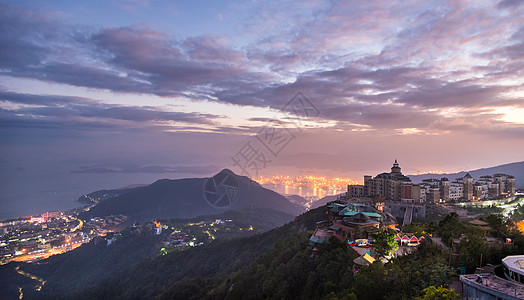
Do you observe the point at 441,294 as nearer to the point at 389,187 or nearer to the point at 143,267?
the point at 389,187

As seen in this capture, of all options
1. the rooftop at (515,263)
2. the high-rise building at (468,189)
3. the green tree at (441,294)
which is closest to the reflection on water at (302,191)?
the high-rise building at (468,189)

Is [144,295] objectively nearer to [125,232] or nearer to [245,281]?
[245,281]

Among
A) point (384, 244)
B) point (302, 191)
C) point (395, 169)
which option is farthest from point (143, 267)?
point (302, 191)

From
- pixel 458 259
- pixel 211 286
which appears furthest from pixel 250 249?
pixel 458 259

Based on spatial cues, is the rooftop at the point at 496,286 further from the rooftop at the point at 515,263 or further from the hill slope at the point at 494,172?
the hill slope at the point at 494,172

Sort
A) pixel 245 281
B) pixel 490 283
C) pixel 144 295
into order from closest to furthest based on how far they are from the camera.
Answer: pixel 490 283, pixel 245 281, pixel 144 295

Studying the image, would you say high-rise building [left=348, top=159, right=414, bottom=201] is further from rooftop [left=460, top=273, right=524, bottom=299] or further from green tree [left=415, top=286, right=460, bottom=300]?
green tree [left=415, top=286, right=460, bottom=300]

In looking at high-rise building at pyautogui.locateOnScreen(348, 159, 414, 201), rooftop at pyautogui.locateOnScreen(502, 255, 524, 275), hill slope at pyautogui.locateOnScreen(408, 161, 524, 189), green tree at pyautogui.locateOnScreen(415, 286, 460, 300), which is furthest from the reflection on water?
green tree at pyautogui.locateOnScreen(415, 286, 460, 300)
